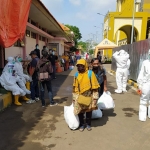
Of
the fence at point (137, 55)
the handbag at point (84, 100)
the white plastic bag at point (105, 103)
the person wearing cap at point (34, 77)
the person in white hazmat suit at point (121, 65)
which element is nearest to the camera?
the handbag at point (84, 100)

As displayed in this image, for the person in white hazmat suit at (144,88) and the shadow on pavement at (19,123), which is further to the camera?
the person in white hazmat suit at (144,88)

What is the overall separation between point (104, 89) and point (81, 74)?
4.06 ft

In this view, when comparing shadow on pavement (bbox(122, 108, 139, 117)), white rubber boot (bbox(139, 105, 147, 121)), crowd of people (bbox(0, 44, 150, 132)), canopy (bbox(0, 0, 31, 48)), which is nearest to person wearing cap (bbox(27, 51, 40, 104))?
crowd of people (bbox(0, 44, 150, 132))

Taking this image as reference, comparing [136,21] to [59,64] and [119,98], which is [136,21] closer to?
[59,64]

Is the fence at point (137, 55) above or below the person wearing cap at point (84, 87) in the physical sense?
above

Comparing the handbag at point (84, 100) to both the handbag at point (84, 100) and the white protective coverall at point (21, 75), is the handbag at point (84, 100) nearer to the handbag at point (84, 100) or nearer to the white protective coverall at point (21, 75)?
the handbag at point (84, 100)

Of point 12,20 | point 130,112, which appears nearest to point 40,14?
point 12,20

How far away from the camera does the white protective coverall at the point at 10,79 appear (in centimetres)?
534

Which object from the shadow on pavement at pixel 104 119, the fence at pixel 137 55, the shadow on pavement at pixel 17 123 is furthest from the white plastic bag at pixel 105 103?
the fence at pixel 137 55

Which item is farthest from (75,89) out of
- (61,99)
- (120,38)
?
(120,38)

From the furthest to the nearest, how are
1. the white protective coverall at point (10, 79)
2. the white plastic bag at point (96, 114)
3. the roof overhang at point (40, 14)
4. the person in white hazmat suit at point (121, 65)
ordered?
the roof overhang at point (40, 14) → the person in white hazmat suit at point (121, 65) → the white protective coverall at point (10, 79) → the white plastic bag at point (96, 114)

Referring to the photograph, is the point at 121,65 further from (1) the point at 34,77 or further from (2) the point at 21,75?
(2) the point at 21,75

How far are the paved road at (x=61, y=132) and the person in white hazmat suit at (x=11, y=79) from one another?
1.45 ft

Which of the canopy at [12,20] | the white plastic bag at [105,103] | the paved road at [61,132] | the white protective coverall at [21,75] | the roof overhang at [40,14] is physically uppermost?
the roof overhang at [40,14]
